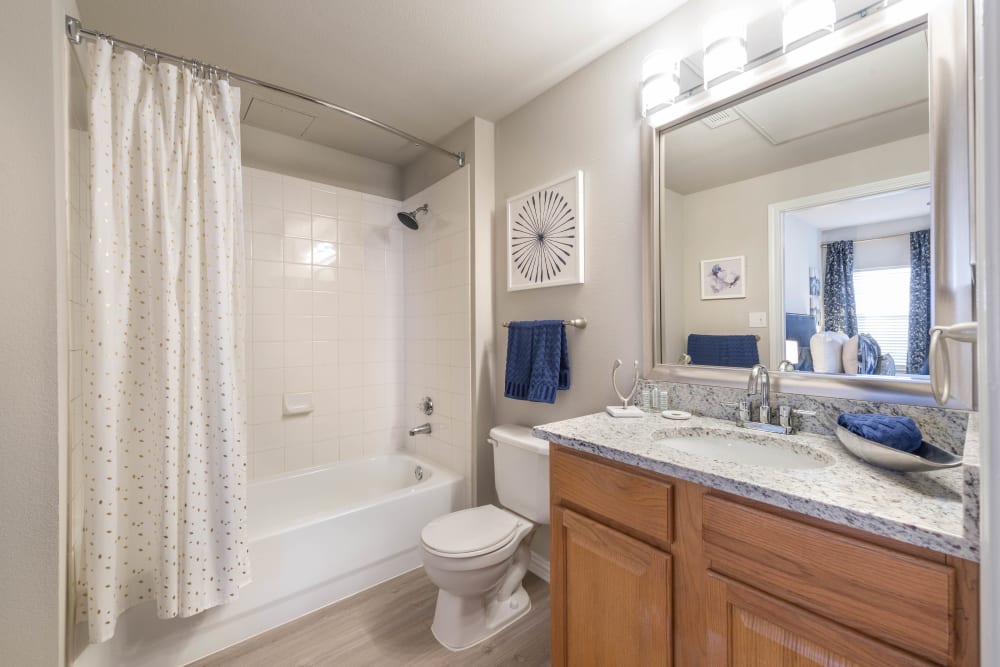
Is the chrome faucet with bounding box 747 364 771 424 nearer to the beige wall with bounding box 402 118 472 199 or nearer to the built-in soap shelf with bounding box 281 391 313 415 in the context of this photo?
the beige wall with bounding box 402 118 472 199

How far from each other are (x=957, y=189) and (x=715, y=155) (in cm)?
62

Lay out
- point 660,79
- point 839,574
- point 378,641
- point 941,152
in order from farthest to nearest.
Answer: point 378,641, point 660,79, point 941,152, point 839,574

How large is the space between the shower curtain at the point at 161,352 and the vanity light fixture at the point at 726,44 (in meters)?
1.70

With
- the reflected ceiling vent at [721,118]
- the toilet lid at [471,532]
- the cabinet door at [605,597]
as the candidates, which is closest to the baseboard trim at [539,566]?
the toilet lid at [471,532]

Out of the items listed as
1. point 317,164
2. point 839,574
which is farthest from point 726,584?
point 317,164

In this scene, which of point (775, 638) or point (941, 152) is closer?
point (775, 638)

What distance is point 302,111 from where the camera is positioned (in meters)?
2.15

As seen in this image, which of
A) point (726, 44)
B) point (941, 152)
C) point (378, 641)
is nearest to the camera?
point (941, 152)

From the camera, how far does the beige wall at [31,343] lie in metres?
1.05

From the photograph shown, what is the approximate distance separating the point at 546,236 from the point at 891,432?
1.40 m

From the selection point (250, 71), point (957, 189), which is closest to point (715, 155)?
point (957, 189)

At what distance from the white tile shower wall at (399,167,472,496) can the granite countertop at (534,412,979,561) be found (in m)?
1.19

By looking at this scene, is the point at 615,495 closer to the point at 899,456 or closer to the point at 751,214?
the point at 899,456

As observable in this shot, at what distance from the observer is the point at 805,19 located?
3.75 feet
